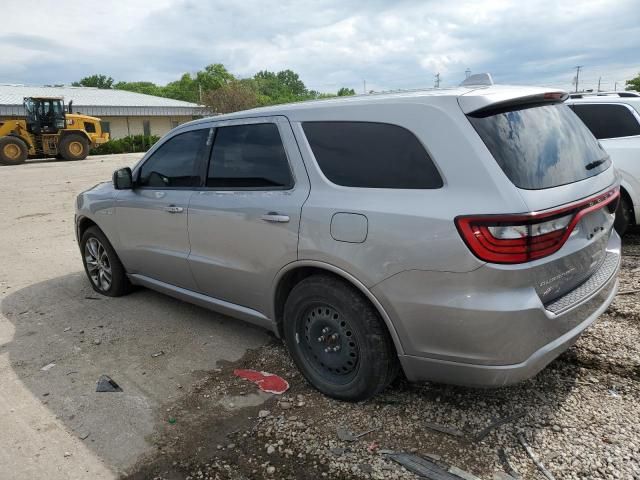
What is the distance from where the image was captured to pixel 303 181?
10.3 feet

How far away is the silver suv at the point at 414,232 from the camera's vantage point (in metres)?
2.40

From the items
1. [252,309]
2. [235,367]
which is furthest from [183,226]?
[235,367]

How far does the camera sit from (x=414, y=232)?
2514 millimetres

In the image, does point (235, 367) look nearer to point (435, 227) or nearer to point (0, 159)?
point (435, 227)

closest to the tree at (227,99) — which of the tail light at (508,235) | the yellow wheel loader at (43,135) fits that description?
the yellow wheel loader at (43,135)

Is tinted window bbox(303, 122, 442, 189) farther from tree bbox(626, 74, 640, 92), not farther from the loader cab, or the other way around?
tree bbox(626, 74, 640, 92)

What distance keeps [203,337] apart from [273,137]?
184cm

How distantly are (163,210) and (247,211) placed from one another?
1109mm

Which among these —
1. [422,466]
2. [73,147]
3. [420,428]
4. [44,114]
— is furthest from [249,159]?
[73,147]

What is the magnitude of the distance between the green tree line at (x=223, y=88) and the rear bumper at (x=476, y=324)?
62.3 ft

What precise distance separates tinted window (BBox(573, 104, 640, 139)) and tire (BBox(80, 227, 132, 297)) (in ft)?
19.0

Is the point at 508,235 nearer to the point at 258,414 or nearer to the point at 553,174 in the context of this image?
the point at 553,174

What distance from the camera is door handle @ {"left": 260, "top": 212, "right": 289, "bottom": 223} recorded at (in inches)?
123

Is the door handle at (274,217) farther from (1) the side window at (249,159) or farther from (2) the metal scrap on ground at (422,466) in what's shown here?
(2) the metal scrap on ground at (422,466)
